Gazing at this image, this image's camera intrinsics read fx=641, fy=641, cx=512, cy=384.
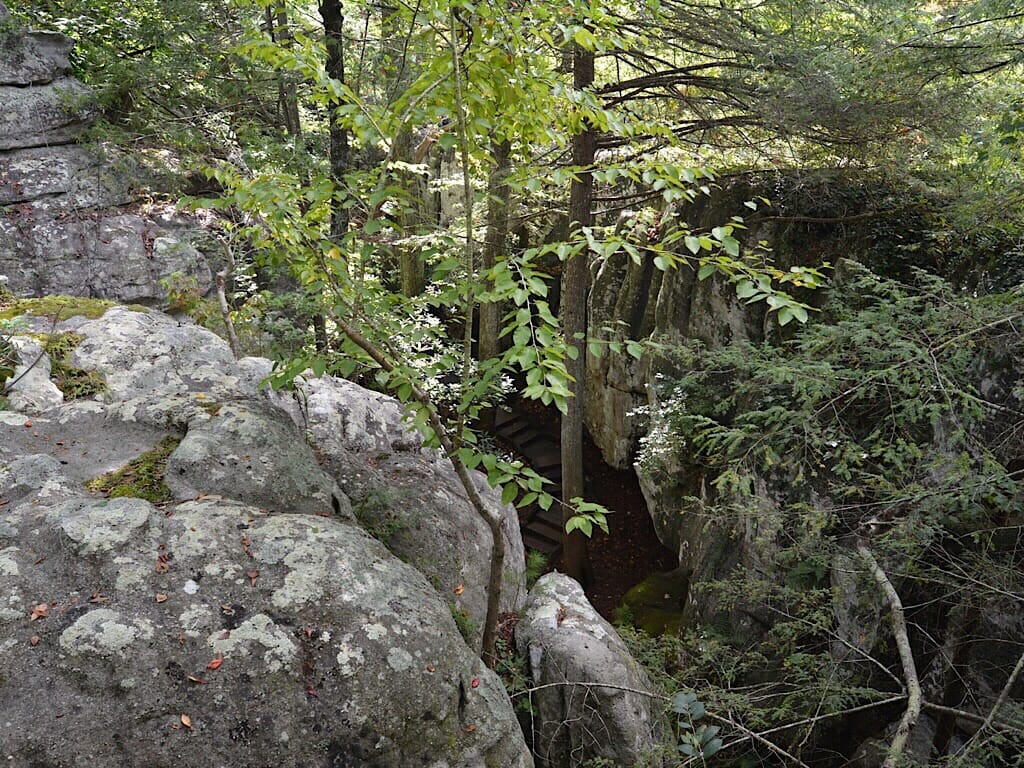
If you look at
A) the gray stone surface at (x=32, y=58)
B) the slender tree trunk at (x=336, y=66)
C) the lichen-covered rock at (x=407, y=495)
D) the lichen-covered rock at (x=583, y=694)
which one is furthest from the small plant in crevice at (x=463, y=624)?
the gray stone surface at (x=32, y=58)

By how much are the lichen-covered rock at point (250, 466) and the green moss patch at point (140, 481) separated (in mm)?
74

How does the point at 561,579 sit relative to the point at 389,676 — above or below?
below

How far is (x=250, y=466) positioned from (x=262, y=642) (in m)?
1.31

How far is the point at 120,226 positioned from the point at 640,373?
8167 mm

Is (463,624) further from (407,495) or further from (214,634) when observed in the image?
(214,634)

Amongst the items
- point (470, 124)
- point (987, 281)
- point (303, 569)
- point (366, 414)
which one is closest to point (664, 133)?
point (470, 124)

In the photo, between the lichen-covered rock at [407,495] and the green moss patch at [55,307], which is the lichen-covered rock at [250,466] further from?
the green moss patch at [55,307]

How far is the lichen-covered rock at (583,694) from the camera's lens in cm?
436

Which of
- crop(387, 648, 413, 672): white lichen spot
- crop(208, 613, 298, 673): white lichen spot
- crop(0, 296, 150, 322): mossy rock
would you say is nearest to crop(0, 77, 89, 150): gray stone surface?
crop(0, 296, 150, 322): mossy rock

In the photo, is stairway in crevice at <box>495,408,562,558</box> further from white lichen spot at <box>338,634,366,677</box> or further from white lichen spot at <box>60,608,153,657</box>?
white lichen spot at <box>60,608,153,657</box>

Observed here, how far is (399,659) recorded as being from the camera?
9.11 ft

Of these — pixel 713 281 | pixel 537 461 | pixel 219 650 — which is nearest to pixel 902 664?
pixel 219 650

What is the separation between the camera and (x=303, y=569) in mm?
2922

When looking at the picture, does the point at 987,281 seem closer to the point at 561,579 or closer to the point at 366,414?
the point at 561,579
